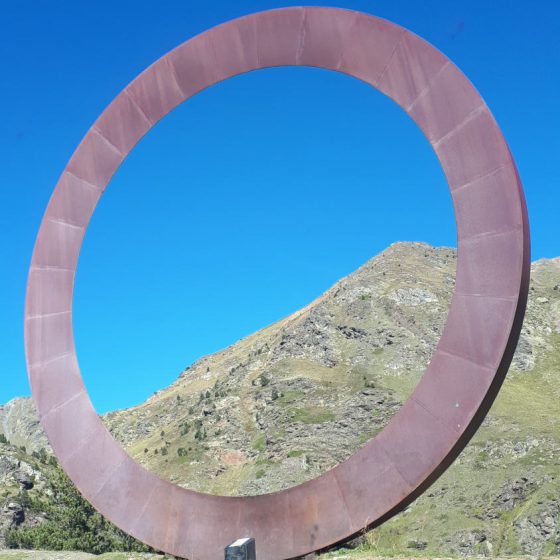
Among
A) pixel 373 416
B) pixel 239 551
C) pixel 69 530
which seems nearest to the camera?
pixel 239 551

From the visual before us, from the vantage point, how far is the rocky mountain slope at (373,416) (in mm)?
44250

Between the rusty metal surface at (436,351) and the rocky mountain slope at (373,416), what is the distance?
2629cm

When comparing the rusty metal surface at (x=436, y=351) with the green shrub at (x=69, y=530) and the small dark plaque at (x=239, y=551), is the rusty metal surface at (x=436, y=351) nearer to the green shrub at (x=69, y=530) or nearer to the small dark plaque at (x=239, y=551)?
the small dark plaque at (x=239, y=551)

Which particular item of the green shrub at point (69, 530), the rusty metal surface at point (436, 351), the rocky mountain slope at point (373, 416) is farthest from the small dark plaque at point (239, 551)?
the rocky mountain slope at point (373, 416)

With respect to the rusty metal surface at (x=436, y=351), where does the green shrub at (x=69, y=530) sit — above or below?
below

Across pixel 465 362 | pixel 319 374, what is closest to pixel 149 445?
pixel 319 374

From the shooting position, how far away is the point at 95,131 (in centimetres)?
1540

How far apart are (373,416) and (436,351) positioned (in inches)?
1981

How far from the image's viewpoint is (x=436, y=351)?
11.8 m

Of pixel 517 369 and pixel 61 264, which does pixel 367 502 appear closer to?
pixel 61 264

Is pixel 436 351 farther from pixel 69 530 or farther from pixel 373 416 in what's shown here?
pixel 373 416

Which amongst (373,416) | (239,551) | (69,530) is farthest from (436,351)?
(373,416)

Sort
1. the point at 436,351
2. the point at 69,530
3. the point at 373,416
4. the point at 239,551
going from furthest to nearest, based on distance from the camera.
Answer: the point at 373,416
the point at 69,530
the point at 436,351
the point at 239,551

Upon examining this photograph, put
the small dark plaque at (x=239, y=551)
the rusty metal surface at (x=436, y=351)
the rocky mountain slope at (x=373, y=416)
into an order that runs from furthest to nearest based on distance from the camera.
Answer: the rocky mountain slope at (x=373, y=416) < the rusty metal surface at (x=436, y=351) < the small dark plaque at (x=239, y=551)
